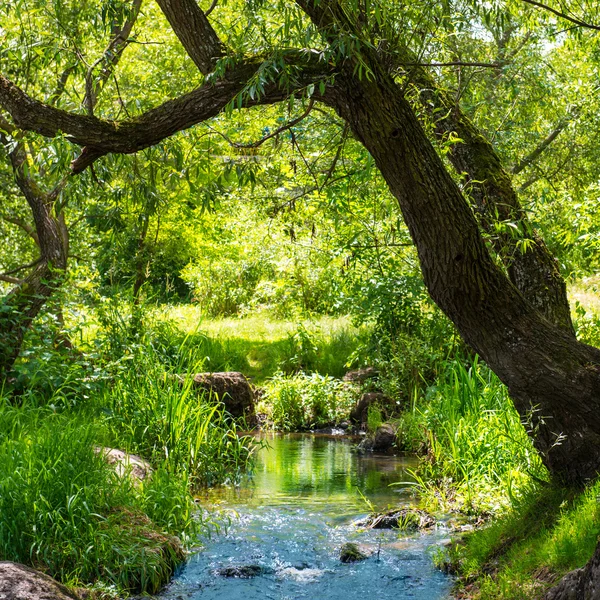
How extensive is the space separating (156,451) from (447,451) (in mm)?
2769

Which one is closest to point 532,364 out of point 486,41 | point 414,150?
point 414,150

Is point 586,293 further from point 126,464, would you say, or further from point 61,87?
point 126,464

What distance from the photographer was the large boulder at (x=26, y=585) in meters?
4.36

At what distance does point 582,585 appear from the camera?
12.2 feet

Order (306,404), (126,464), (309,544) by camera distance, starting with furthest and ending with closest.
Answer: (306,404) → (126,464) → (309,544)

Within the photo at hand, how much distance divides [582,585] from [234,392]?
8558mm

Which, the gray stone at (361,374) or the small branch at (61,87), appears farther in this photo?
the gray stone at (361,374)

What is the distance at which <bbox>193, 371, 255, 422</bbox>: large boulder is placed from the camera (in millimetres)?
11641

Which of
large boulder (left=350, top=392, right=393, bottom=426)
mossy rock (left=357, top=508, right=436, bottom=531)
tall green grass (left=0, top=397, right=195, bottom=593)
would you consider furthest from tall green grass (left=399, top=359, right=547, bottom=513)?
tall green grass (left=0, top=397, right=195, bottom=593)

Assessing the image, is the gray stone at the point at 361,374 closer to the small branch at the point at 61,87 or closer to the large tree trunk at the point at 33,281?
the large tree trunk at the point at 33,281

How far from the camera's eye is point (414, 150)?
5.21m

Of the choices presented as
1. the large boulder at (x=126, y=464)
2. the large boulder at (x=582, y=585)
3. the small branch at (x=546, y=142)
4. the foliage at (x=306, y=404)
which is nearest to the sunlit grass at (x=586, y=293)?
the small branch at (x=546, y=142)

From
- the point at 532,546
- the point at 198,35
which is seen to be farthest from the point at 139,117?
the point at 532,546

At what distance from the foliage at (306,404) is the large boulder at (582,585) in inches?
329
